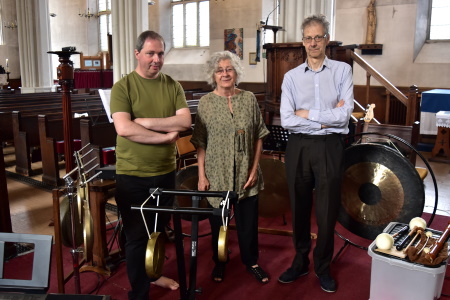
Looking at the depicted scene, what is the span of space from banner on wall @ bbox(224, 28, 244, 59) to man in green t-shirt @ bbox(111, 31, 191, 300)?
411 inches

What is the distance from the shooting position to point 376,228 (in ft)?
10.3

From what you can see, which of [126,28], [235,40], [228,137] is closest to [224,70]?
[228,137]

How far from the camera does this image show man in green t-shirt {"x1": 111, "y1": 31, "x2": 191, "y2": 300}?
2348 mm

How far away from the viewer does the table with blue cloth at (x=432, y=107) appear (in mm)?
7539

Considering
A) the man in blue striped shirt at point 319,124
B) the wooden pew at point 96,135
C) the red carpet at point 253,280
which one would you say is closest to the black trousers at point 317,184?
the man in blue striped shirt at point 319,124

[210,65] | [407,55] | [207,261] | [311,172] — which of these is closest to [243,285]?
[207,261]

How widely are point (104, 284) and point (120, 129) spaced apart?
1.22 meters

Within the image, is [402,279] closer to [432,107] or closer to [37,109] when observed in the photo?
[432,107]

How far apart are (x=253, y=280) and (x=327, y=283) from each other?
490 mm

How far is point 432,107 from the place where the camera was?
774cm

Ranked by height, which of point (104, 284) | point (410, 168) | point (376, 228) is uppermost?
point (410, 168)

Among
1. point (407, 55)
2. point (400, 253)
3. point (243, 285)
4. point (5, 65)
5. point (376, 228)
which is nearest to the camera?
point (400, 253)

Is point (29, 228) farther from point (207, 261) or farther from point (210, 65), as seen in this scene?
point (210, 65)

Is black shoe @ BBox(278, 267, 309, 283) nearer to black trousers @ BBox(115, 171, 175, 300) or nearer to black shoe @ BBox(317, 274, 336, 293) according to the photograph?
black shoe @ BBox(317, 274, 336, 293)
